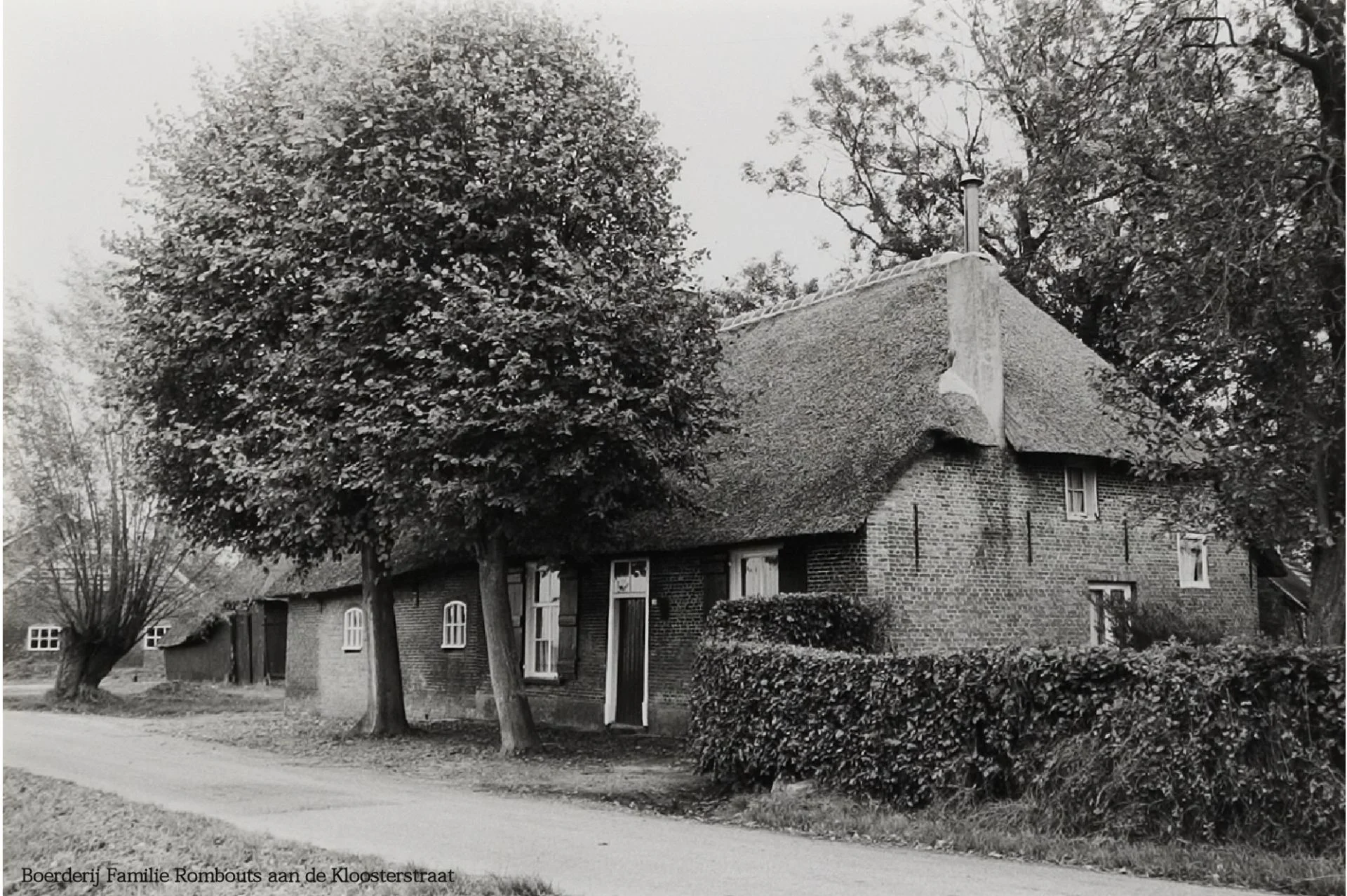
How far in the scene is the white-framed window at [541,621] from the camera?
22.6 meters

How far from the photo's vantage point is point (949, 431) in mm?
17844

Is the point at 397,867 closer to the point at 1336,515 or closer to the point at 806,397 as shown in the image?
the point at 1336,515

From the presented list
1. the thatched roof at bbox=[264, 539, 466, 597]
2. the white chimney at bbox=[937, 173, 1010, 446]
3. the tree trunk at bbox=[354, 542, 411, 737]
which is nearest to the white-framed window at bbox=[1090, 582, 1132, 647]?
the white chimney at bbox=[937, 173, 1010, 446]

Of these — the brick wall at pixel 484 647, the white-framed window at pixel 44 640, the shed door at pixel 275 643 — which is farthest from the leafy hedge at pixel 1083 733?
the white-framed window at pixel 44 640

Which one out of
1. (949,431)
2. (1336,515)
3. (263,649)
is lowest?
(263,649)

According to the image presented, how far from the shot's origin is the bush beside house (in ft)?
30.0

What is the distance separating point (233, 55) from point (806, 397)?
9913mm

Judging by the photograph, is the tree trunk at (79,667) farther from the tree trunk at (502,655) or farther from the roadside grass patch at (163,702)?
the tree trunk at (502,655)

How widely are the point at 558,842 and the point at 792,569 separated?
817 centimetres

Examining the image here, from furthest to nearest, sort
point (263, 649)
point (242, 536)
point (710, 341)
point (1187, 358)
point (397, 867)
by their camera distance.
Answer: point (263, 649) < point (242, 536) < point (710, 341) < point (1187, 358) < point (397, 867)

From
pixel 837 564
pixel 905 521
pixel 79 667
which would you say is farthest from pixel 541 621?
pixel 79 667

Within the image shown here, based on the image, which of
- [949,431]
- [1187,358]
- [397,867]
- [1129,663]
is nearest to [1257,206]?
[1187,358]

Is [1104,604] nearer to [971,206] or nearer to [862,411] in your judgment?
[862,411]

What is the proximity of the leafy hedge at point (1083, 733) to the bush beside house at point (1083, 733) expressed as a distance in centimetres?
1
